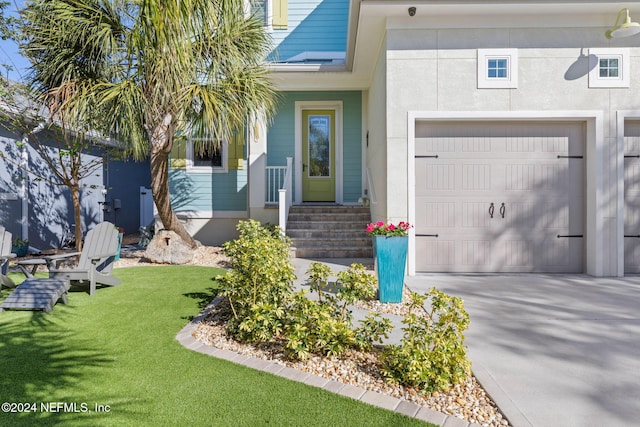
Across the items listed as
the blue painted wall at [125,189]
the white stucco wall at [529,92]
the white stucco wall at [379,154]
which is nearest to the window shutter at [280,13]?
the white stucco wall at [379,154]

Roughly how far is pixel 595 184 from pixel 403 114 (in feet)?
10.3

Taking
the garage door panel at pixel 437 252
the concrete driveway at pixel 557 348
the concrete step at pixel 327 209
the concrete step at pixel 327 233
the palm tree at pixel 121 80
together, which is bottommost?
the concrete driveway at pixel 557 348

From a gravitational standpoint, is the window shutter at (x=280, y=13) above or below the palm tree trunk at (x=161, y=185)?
above

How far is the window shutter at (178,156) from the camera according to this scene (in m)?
8.88

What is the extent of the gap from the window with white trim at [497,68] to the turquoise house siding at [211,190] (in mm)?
5670

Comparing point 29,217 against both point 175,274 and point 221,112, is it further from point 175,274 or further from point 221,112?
point 221,112

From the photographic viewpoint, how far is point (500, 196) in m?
5.79

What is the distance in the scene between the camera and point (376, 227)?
4480 mm

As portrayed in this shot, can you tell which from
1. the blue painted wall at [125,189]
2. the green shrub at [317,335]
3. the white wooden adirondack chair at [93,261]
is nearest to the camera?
the green shrub at [317,335]

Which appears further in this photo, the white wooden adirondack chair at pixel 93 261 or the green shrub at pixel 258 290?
the white wooden adirondack chair at pixel 93 261

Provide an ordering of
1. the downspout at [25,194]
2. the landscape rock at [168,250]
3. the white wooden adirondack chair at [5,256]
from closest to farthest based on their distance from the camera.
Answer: the white wooden adirondack chair at [5,256]
the landscape rock at [168,250]
the downspout at [25,194]

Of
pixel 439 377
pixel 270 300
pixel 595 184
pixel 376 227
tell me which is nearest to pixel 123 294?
pixel 270 300

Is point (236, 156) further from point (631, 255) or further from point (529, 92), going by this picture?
point (631, 255)

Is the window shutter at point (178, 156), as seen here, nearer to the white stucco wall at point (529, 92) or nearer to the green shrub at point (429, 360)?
the white stucco wall at point (529, 92)
